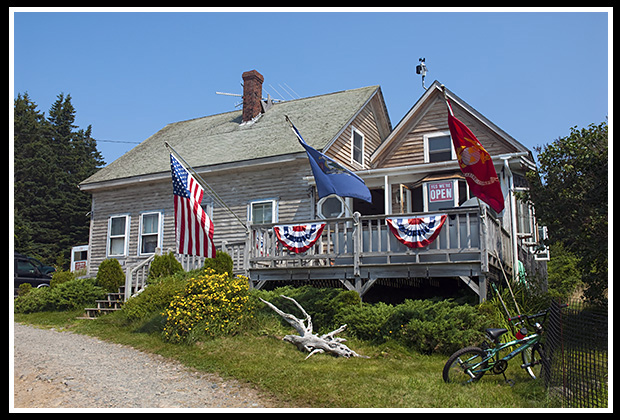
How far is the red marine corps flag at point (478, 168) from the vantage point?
390 inches

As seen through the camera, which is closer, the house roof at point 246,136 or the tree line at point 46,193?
the house roof at point 246,136

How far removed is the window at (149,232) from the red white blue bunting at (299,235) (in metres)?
8.57

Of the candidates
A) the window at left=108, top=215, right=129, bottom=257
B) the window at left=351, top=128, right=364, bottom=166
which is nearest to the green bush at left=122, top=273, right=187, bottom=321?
the window at left=108, top=215, right=129, bottom=257

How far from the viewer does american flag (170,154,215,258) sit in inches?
472

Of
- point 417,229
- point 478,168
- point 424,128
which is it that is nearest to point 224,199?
point 424,128

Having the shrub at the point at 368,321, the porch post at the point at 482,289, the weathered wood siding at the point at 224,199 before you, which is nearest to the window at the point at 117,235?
the weathered wood siding at the point at 224,199

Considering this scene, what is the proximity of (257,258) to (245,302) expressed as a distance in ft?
6.34

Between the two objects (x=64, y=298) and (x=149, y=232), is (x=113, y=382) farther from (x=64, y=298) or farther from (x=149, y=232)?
(x=149, y=232)

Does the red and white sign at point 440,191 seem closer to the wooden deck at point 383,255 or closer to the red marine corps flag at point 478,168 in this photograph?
the wooden deck at point 383,255

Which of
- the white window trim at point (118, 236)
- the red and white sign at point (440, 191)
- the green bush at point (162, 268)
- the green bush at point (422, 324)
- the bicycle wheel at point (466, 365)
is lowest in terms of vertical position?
the bicycle wheel at point (466, 365)

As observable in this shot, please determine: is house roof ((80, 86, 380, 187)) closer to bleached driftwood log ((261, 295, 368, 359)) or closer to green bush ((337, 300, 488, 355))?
bleached driftwood log ((261, 295, 368, 359))

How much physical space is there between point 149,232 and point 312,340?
1224cm

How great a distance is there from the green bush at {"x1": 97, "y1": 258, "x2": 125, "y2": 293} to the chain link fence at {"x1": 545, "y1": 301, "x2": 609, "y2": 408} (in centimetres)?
1287

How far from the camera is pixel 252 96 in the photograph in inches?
914
